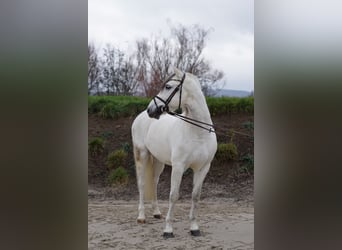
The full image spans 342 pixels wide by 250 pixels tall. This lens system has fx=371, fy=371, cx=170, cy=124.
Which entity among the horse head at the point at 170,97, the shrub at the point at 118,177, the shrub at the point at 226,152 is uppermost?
the horse head at the point at 170,97

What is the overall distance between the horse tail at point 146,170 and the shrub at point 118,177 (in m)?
0.66

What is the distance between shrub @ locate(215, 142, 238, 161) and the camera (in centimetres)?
297

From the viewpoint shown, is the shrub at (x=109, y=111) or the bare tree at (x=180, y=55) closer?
the bare tree at (x=180, y=55)

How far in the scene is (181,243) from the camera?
1.96 m

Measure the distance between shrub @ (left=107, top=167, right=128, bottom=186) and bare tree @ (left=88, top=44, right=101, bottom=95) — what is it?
68 centimetres

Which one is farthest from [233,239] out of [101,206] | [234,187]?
[101,206]

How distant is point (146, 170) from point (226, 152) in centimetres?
86

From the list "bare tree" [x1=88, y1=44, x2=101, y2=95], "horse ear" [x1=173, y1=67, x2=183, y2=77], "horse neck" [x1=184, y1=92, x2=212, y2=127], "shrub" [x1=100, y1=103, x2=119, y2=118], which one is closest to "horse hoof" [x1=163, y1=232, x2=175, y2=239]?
"horse neck" [x1=184, y1=92, x2=212, y2=127]

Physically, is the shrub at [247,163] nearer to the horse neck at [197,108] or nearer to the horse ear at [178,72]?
the horse neck at [197,108]

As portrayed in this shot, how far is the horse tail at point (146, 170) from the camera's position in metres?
2.38

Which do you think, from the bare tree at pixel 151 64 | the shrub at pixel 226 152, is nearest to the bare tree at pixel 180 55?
the bare tree at pixel 151 64

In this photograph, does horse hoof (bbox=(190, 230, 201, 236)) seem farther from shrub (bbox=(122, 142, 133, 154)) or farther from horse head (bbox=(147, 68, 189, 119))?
shrub (bbox=(122, 142, 133, 154))

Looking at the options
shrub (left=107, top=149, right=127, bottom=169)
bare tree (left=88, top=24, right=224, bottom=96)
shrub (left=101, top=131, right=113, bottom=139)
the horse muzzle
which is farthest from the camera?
shrub (left=101, top=131, right=113, bottom=139)
